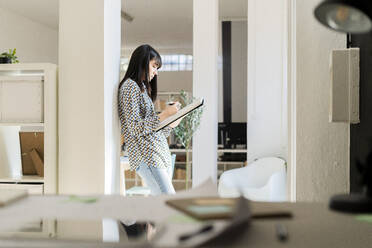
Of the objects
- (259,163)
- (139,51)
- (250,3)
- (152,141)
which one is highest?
(250,3)

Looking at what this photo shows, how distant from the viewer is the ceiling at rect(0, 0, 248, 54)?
7.82m

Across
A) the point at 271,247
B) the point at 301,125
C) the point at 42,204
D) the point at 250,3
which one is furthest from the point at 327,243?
the point at 250,3

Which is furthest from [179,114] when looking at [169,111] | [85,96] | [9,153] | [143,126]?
[9,153]

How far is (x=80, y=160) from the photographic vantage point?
2662mm

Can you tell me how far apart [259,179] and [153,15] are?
4.83m

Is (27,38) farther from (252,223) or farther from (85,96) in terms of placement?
(252,223)

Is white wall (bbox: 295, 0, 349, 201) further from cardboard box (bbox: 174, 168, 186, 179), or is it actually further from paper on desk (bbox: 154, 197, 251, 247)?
cardboard box (bbox: 174, 168, 186, 179)

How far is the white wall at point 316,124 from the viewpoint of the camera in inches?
65.7

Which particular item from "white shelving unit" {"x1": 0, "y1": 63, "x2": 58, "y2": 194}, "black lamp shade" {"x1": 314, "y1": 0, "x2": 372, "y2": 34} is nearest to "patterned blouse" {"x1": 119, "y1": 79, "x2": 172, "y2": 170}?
"white shelving unit" {"x1": 0, "y1": 63, "x2": 58, "y2": 194}

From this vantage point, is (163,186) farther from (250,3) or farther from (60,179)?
(250,3)

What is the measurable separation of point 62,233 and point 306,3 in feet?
5.02

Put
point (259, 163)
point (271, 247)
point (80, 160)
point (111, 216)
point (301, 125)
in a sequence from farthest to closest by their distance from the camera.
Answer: point (259, 163), point (80, 160), point (301, 125), point (111, 216), point (271, 247)

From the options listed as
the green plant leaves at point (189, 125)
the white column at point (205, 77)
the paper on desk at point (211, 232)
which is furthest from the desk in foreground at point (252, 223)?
the green plant leaves at point (189, 125)

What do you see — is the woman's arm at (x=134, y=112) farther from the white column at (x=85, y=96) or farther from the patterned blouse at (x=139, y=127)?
the white column at (x=85, y=96)
